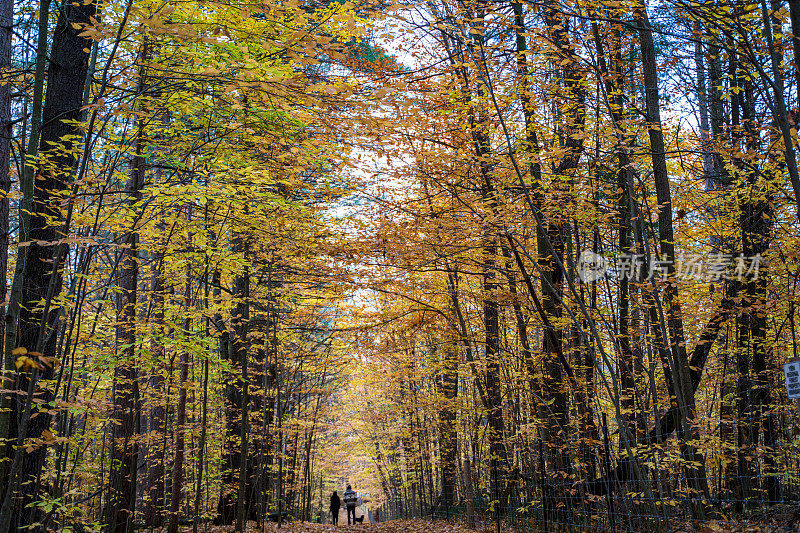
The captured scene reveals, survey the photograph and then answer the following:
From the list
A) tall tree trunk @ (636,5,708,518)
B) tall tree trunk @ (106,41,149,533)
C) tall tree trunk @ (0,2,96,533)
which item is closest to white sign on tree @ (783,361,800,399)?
tall tree trunk @ (636,5,708,518)

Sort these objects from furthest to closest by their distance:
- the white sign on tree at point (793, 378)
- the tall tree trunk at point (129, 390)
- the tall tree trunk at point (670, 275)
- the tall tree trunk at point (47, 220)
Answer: the tall tree trunk at point (129, 390) → the tall tree trunk at point (670, 275) → the tall tree trunk at point (47, 220) → the white sign on tree at point (793, 378)

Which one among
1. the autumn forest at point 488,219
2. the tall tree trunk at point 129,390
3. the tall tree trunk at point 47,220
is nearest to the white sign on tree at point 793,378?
the autumn forest at point 488,219

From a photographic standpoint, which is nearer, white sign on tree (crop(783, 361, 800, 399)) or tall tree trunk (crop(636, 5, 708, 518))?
white sign on tree (crop(783, 361, 800, 399))

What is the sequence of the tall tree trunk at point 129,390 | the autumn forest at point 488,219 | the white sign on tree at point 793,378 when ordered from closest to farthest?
the white sign on tree at point 793,378 < the autumn forest at point 488,219 < the tall tree trunk at point 129,390

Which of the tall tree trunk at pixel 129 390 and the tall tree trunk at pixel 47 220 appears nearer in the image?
the tall tree trunk at pixel 47 220

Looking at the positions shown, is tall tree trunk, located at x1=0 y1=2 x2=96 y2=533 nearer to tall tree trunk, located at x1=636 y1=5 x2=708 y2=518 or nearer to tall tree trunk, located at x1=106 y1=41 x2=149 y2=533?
tall tree trunk, located at x1=106 y1=41 x2=149 y2=533

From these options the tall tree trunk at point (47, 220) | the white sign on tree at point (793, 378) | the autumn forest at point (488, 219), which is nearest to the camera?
the white sign on tree at point (793, 378)

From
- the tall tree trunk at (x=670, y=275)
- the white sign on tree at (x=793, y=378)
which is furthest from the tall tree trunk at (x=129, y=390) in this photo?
the white sign on tree at (x=793, y=378)

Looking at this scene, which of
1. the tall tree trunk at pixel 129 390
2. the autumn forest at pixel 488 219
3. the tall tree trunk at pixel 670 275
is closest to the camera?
the autumn forest at pixel 488 219

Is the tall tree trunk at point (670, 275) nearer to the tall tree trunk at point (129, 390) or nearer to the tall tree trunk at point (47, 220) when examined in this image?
the tall tree trunk at point (129, 390)

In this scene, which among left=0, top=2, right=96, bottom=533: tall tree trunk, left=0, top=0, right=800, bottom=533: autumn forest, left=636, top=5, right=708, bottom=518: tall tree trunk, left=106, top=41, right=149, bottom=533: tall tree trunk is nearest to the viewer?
left=0, top=2, right=96, bottom=533: tall tree trunk

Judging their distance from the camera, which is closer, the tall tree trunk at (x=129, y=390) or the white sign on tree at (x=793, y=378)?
the white sign on tree at (x=793, y=378)

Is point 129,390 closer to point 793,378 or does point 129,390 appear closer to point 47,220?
point 47,220

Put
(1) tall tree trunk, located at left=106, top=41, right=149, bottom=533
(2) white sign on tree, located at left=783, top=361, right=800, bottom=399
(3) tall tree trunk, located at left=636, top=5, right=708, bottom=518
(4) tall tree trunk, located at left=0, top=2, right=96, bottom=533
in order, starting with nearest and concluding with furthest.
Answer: (2) white sign on tree, located at left=783, top=361, right=800, bottom=399 → (4) tall tree trunk, located at left=0, top=2, right=96, bottom=533 → (3) tall tree trunk, located at left=636, top=5, right=708, bottom=518 → (1) tall tree trunk, located at left=106, top=41, right=149, bottom=533
